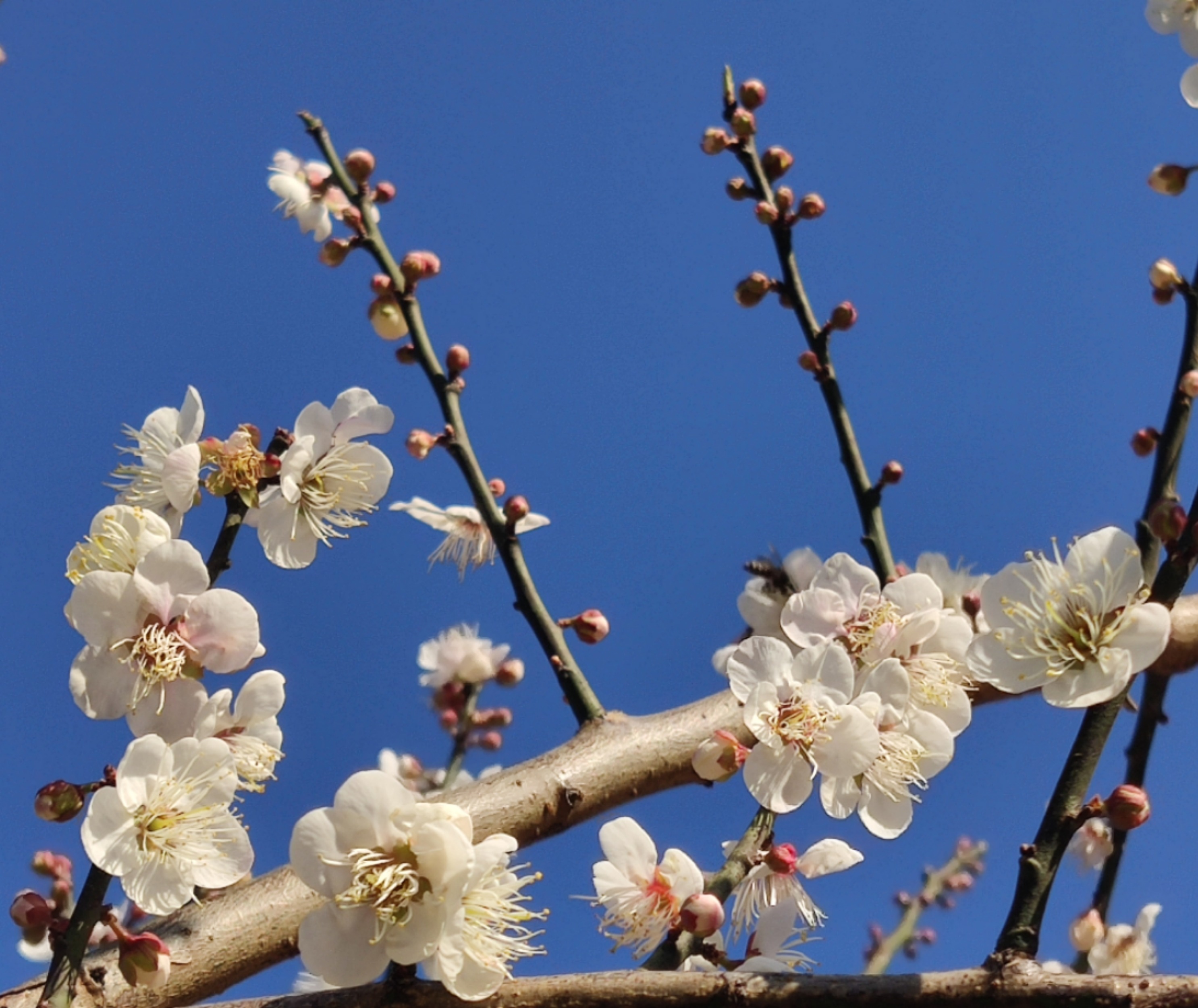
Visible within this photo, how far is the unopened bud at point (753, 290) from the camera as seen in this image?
236 cm

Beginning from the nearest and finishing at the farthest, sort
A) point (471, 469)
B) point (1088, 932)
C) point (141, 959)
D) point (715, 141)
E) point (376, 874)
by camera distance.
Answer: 1. point (376, 874)
2. point (141, 959)
3. point (1088, 932)
4. point (471, 469)
5. point (715, 141)

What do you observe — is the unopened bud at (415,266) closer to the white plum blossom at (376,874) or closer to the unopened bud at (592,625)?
the unopened bud at (592,625)

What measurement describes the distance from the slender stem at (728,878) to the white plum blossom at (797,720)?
8 cm

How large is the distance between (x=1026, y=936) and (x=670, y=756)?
830mm

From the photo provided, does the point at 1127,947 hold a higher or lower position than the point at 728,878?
higher

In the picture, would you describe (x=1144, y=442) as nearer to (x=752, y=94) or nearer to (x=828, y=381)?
(x=828, y=381)

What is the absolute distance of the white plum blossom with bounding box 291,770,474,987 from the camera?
1180mm

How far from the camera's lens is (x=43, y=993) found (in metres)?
1.26

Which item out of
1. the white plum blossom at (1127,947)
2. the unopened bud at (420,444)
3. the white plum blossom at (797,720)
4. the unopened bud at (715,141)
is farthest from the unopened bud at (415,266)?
the white plum blossom at (1127,947)

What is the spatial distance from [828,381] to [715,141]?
2.21ft

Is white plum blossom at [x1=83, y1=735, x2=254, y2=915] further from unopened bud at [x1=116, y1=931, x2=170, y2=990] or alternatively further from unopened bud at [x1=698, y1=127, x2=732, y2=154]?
unopened bud at [x1=698, y1=127, x2=732, y2=154]

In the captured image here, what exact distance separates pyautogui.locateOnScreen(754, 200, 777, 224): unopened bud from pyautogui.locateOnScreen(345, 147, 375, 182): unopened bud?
93 cm

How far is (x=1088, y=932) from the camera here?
1805 millimetres

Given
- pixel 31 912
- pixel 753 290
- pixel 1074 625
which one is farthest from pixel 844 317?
pixel 31 912
